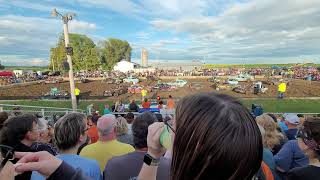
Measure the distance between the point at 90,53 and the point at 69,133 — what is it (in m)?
95.8

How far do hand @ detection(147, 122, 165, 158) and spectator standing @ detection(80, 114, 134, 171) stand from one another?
7.23 feet

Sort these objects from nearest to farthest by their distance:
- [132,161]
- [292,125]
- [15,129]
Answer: [132,161]
[15,129]
[292,125]

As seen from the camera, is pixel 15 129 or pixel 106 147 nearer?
pixel 15 129

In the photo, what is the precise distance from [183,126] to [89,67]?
96785 millimetres

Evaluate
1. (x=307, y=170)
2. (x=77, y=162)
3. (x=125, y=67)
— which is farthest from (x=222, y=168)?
(x=125, y=67)

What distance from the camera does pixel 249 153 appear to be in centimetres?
135

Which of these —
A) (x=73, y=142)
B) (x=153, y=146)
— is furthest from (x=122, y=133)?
(x=153, y=146)

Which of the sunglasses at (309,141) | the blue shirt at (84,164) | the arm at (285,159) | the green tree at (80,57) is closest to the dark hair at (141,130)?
the blue shirt at (84,164)

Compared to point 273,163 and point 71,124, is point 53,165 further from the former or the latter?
point 273,163

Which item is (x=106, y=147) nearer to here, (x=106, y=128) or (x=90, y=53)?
(x=106, y=128)

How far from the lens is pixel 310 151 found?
10.5 ft

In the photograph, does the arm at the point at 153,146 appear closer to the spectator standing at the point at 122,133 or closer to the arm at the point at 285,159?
the arm at the point at 285,159

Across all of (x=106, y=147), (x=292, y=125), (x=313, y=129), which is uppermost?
(x=313, y=129)

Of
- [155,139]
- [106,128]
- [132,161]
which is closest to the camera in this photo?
[155,139]
